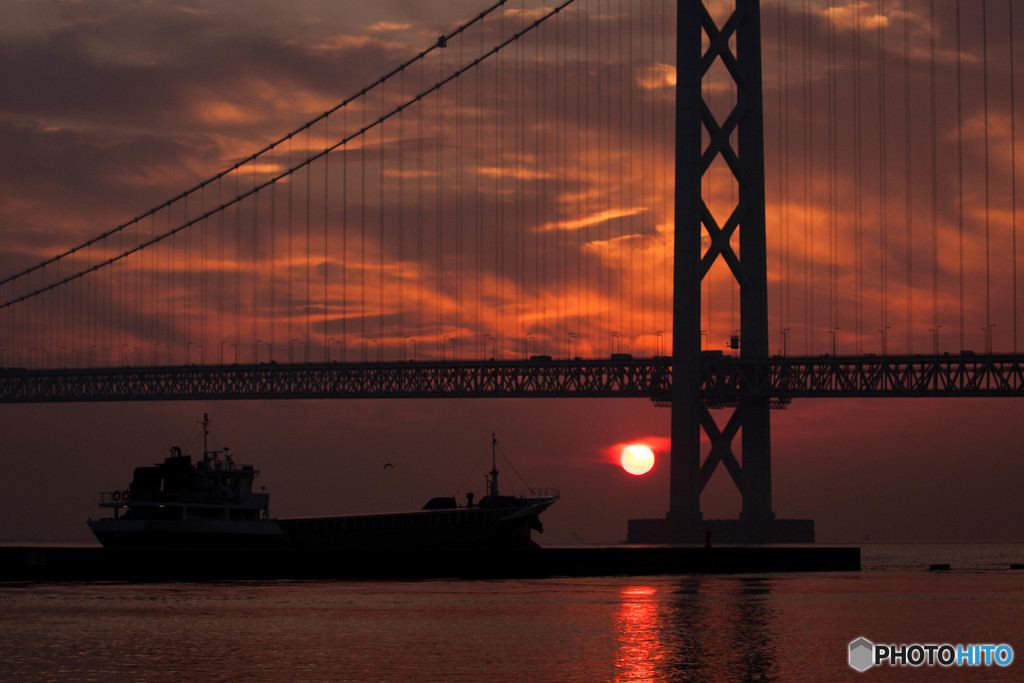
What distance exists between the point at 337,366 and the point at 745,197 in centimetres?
3322

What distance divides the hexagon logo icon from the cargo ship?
100 ft

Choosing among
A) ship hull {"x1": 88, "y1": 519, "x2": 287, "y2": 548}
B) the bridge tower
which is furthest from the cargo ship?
the bridge tower

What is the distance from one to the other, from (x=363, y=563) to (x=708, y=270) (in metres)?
39.7

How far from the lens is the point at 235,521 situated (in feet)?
222

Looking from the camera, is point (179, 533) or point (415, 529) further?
point (415, 529)

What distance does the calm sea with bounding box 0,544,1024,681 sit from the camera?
39.9 metres

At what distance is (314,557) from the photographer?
7050cm

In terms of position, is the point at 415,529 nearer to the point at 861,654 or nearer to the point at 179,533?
the point at 179,533

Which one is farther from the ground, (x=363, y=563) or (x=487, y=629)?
(x=363, y=563)

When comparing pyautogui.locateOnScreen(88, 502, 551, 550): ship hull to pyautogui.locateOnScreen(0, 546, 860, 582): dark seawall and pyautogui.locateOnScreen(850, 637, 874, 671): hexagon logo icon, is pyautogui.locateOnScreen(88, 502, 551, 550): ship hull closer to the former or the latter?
pyautogui.locateOnScreen(0, 546, 860, 582): dark seawall

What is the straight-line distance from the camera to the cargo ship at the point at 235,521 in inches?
2608

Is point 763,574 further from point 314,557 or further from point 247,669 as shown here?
point 247,669

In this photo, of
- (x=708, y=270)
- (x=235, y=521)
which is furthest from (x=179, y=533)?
(x=708, y=270)

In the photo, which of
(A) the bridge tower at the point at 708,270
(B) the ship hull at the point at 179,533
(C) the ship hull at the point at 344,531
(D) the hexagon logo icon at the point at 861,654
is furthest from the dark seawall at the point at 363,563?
(D) the hexagon logo icon at the point at 861,654
